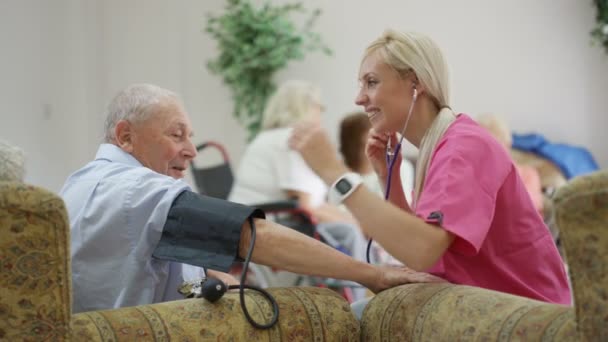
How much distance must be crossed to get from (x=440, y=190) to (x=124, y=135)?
2.47 feet

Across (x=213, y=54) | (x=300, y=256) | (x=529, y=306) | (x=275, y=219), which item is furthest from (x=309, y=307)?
(x=213, y=54)

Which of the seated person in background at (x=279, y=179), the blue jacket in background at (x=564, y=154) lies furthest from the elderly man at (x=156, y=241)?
the blue jacket in background at (x=564, y=154)

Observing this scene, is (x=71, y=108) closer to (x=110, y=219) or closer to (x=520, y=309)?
(x=110, y=219)

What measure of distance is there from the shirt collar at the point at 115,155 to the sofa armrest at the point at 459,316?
0.62m

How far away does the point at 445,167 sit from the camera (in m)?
1.73

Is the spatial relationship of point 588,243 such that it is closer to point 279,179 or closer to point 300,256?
point 300,256

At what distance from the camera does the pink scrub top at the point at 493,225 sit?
1.71m

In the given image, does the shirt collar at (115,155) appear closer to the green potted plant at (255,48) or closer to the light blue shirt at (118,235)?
the light blue shirt at (118,235)

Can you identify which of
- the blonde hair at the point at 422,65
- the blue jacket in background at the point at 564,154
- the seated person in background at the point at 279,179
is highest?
the blonde hair at the point at 422,65

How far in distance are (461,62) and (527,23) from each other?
519 mm

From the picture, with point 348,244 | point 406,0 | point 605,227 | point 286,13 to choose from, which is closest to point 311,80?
point 286,13

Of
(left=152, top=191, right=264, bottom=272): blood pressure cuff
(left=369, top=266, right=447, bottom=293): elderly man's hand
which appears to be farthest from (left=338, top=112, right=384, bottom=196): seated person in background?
(left=152, top=191, right=264, bottom=272): blood pressure cuff

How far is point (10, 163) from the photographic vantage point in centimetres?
189

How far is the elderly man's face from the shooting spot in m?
2.03
